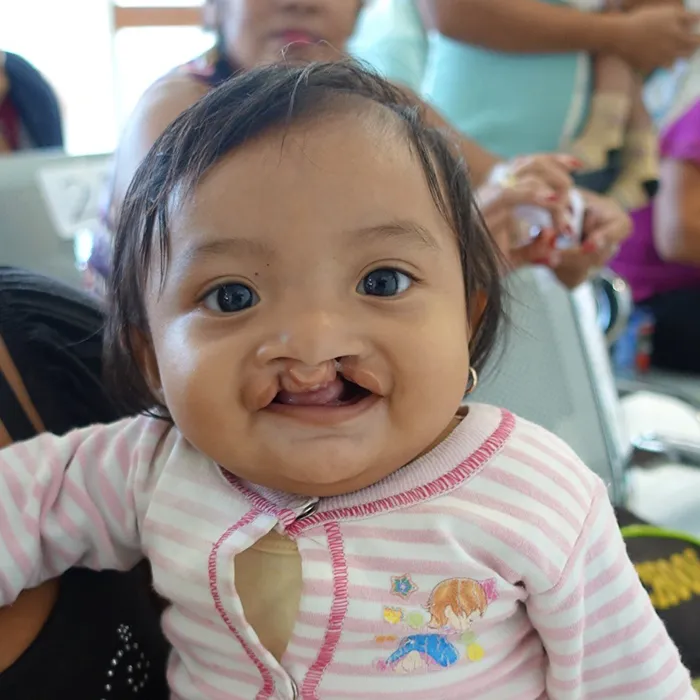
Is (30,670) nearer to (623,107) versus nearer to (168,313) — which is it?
(168,313)

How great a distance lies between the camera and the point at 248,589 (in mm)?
633

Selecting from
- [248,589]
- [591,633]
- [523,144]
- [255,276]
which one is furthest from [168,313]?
[523,144]

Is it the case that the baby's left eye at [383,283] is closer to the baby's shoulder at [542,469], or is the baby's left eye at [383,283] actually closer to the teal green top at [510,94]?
the baby's shoulder at [542,469]

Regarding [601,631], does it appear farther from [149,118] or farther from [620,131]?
[620,131]

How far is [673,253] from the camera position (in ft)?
7.01

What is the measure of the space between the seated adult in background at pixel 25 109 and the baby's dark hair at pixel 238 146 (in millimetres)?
1160

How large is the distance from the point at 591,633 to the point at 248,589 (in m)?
0.26

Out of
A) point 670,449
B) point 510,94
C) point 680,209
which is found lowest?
point 670,449

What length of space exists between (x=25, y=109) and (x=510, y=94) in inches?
40.2

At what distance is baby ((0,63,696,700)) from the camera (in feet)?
1.89

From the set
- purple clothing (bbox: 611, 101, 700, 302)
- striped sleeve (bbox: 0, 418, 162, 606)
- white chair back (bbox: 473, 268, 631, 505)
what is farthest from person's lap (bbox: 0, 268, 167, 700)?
purple clothing (bbox: 611, 101, 700, 302)

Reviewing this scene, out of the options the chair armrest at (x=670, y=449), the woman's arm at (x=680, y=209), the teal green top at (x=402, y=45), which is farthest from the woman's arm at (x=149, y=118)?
the woman's arm at (x=680, y=209)

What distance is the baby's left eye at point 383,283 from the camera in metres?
0.60

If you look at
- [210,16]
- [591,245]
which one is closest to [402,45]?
[210,16]
